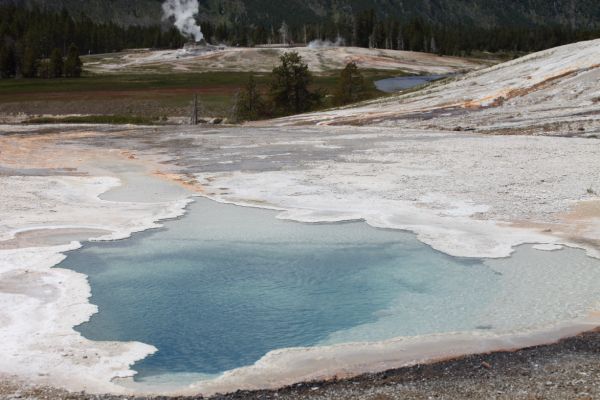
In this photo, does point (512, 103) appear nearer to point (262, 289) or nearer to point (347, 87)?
point (347, 87)

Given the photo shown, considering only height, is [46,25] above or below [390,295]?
above

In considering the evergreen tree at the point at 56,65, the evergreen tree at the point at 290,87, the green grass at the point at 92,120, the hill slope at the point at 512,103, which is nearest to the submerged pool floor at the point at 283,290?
the hill slope at the point at 512,103

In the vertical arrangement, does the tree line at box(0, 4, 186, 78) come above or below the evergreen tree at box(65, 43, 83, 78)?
above

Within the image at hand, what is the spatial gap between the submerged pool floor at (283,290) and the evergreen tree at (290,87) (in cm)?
5245

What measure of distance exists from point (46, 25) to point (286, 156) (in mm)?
135361

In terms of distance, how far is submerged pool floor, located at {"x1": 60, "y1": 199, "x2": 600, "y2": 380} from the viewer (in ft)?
34.4

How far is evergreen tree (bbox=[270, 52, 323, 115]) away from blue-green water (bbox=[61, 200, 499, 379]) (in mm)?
51942

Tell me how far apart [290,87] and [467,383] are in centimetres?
6215

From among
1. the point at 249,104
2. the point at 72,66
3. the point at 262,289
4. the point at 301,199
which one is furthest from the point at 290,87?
the point at 262,289

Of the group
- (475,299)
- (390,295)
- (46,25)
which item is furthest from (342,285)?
(46,25)

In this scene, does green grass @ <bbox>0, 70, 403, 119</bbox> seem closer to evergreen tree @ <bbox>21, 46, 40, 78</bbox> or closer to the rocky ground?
evergreen tree @ <bbox>21, 46, 40, 78</bbox>

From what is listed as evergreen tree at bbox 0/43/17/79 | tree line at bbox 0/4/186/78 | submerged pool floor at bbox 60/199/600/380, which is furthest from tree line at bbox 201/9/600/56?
submerged pool floor at bbox 60/199/600/380

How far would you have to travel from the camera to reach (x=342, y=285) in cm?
1312

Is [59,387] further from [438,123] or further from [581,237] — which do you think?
[438,123]
